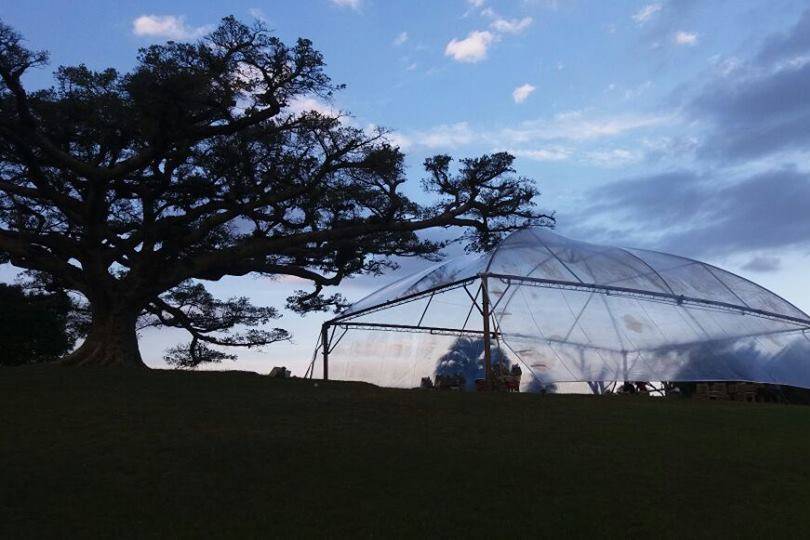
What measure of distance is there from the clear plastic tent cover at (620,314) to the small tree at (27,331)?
50.1 ft

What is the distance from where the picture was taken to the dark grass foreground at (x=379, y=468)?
6684 millimetres

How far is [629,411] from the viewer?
44.7ft

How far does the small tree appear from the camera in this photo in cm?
3130

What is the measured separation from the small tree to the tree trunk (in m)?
12.6

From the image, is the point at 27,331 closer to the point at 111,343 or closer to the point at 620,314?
the point at 111,343

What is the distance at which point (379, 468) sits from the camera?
8.36m

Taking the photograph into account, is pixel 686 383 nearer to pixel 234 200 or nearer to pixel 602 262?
pixel 602 262

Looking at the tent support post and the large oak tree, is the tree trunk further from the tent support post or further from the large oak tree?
the tent support post

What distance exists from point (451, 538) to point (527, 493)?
4.99 feet

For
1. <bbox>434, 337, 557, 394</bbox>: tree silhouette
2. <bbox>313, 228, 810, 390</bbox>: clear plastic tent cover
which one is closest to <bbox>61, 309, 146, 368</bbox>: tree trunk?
<bbox>313, 228, 810, 390</bbox>: clear plastic tent cover

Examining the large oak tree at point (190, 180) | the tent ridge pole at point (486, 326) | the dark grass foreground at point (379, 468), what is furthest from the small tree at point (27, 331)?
the dark grass foreground at point (379, 468)

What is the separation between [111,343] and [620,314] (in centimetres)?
1260

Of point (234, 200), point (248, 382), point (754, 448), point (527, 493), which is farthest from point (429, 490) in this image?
point (234, 200)

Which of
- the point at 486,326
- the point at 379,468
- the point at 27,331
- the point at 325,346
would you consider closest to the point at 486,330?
the point at 486,326
